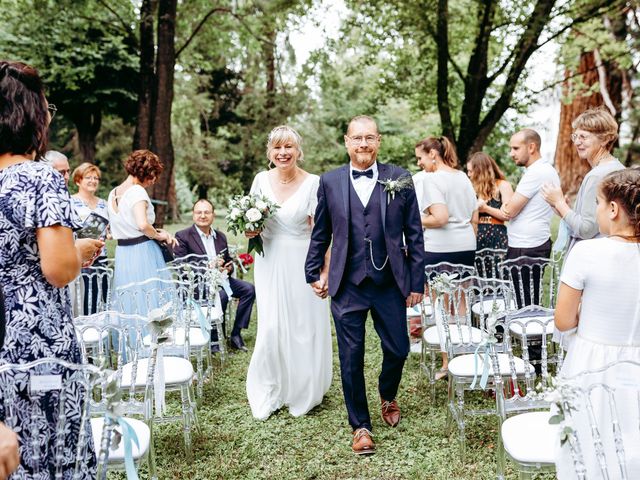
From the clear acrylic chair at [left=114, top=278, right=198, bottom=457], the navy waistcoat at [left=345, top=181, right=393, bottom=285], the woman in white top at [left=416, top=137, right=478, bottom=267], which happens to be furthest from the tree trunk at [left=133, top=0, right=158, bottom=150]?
the navy waistcoat at [left=345, top=181, right=393, bottom=285]

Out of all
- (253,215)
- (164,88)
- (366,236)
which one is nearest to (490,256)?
(366,236)

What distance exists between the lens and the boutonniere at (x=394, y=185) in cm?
426

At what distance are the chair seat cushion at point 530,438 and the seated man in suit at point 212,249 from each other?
14.1 feet

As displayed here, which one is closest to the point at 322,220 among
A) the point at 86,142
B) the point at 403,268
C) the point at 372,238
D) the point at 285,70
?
the point at 372,238

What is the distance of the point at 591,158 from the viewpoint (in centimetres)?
459

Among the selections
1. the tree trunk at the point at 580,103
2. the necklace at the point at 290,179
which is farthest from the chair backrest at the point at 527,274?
the tree trunk at the point at 580,103

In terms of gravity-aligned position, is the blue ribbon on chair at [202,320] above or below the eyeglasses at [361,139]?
below

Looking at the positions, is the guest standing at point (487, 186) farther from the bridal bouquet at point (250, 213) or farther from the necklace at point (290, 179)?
the bridal bouquet at point (250, 213)

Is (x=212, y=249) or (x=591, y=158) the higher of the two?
(x=591, y=158)

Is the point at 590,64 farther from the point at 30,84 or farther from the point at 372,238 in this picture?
the point at 30,84

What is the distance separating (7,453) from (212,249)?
5.82m

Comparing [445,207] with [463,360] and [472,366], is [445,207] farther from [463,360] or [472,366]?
[472,366]

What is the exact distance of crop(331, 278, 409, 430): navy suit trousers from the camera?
440cm

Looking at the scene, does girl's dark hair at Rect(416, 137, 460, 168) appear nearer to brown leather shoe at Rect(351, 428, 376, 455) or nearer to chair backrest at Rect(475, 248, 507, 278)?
chair backrest at Rect(475, 248, 507, 278)
